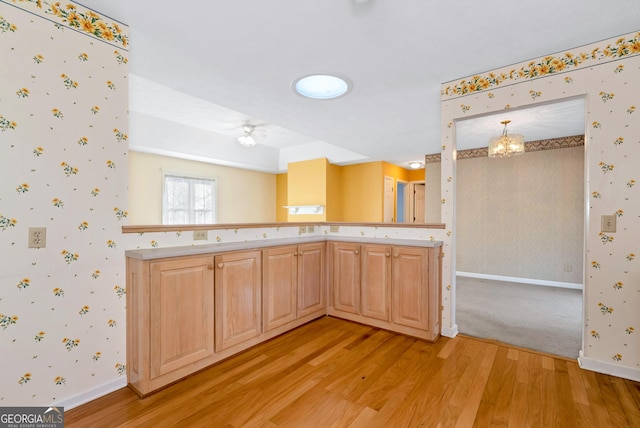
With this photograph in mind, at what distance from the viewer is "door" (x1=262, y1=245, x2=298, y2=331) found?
2.51 metres

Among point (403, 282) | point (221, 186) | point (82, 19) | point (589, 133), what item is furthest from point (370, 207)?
point (82, 19)

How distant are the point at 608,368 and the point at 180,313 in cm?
305

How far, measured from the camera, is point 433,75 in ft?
8.30

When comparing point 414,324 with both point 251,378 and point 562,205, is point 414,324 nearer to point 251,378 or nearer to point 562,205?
point 251,378

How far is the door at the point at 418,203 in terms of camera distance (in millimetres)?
7898

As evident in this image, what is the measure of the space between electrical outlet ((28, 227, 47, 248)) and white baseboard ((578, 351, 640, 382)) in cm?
369

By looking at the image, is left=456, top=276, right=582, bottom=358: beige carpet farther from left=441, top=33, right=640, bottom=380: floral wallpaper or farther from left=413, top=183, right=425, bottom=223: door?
left=413, top=183, right=425, bottom=223: door

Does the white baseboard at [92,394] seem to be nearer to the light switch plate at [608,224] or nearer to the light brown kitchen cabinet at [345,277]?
the light brown kitchen cabinet at [345,277]

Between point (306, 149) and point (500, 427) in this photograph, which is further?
point (306, 149)

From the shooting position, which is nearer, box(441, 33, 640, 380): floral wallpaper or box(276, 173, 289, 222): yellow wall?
box(441, 33, 640, 380): floral wallpaper

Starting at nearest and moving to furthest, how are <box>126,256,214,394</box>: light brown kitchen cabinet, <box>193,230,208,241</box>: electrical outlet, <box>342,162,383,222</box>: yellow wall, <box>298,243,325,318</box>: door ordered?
<box>126,256,214,394</box>: light brown kitchen cabinet, <box>193,230,208,241</box>: electrical outlet, <box>298,243,325,318</box>: door, <box>342,162,383,222</box>: yellow wall

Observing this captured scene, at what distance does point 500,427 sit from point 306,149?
558 centimetres

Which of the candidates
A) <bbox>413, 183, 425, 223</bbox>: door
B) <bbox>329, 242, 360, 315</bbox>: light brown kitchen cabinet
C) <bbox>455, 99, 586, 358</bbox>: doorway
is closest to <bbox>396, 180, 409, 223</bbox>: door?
<bbox>413, 183, 425, 223</bbox>: door

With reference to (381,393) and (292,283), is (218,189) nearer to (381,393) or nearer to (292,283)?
(292,283)
